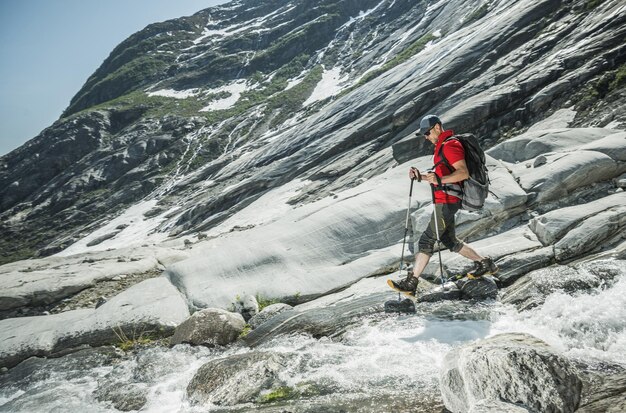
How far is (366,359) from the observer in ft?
20.8

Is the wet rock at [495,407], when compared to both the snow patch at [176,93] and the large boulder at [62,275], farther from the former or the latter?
the snow patch at [176,93]

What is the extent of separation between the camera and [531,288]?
739cm

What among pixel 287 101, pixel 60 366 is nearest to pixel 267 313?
pixel 60 366

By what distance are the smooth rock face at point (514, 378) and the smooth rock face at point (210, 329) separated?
547 cm

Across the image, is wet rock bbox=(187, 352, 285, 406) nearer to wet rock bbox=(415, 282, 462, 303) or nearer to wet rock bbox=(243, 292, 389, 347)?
wet rock bbox=(243, 292, 389, 347)

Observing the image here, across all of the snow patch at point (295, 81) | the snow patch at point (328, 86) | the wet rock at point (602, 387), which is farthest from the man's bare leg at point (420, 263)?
the snow patch at point (295, 81)

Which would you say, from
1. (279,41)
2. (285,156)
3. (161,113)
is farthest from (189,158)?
(279,41)

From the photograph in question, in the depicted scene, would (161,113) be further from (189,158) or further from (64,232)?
(64,232)

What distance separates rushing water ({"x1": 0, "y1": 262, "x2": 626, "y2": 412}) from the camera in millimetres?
5301

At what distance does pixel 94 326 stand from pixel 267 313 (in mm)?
4720

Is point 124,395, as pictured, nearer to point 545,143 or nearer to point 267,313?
point 267,313

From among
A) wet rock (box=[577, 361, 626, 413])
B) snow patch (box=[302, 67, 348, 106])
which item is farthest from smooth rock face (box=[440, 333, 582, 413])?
snow patch (box=[302, 67, 348, 106])

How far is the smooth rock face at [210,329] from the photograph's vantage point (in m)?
8.49

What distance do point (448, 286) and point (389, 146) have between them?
87.0 feet
